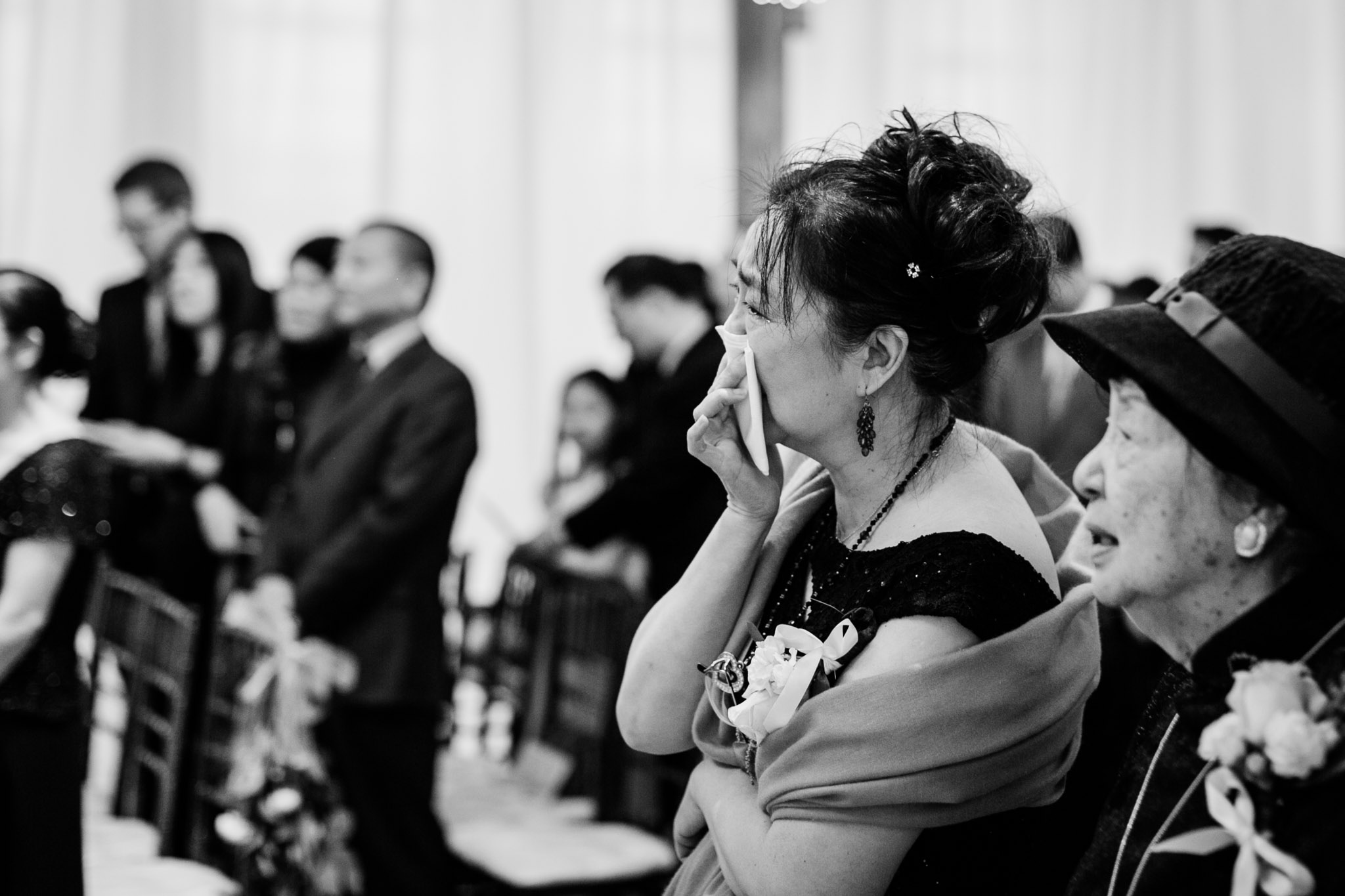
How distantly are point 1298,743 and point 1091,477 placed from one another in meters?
0.32

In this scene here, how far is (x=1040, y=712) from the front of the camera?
4.93 ft

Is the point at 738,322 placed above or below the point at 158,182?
below

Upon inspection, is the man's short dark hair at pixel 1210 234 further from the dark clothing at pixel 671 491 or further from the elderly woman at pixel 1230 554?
the elderly woman at pixel 1230 554

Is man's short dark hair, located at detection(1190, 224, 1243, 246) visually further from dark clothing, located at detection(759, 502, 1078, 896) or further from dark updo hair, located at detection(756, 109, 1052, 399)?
dark clothing, located at detection(759, 502, 1078, 896)

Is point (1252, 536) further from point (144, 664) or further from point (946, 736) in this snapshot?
point (144, 664)

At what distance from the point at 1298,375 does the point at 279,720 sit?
2.46 m

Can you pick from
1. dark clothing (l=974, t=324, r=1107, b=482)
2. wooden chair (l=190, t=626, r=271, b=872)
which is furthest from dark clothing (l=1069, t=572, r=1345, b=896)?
wooden chair (l=190, t=626, r=271, b=872)

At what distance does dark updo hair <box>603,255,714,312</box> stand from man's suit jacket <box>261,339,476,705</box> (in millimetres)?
A: 806

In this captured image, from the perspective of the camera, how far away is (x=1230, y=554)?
1254mm

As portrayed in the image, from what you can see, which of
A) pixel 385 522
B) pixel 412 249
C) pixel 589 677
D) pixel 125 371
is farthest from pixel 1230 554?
pixel 125 371

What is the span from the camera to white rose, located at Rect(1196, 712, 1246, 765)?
1163mm

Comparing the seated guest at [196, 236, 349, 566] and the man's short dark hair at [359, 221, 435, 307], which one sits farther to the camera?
the seated guest at [196, 236, 349, 566]

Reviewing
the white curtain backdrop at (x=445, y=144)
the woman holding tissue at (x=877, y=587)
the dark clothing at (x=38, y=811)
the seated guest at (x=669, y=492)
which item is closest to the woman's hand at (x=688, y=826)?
the woman holding tissue at (x=877, y=587)

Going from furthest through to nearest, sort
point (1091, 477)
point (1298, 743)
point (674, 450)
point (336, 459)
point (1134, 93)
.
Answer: point (1134, 93), point (674, 450), point (336, 459), point (1091, 477), point (1298, 743)
